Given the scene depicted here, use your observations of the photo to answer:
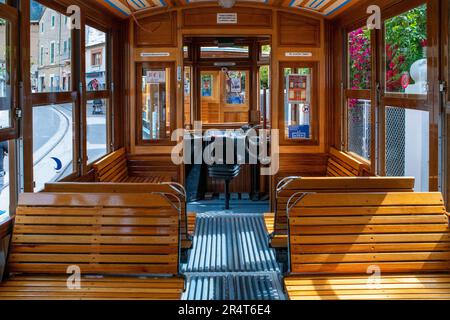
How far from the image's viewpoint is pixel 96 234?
3.74 m

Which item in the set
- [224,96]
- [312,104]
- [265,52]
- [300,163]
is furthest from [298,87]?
[224,96]

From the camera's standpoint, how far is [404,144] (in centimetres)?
509

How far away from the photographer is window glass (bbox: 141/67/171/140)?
24.3 feet

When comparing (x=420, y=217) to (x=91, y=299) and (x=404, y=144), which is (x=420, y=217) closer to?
(x=404, y=144)

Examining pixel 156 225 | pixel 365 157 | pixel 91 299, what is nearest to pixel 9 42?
pixel 156 225

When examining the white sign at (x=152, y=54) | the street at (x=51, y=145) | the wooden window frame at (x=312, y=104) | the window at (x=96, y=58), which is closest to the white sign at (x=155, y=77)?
the white sign at (x=152, y=54)

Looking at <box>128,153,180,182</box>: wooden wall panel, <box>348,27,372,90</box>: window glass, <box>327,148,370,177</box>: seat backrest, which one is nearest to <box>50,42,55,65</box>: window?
<box>128,153,180,182</box>: wooden wall panel

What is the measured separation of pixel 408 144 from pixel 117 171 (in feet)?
12.0

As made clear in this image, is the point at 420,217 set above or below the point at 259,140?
below

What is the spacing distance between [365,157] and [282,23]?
223cm

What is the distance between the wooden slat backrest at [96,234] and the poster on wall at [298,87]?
13.4ft

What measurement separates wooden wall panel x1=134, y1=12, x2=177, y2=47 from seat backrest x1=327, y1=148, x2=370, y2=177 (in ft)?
8.49

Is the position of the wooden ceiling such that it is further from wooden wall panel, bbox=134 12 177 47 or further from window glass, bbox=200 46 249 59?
window glass, bbox=200 46 249 59
